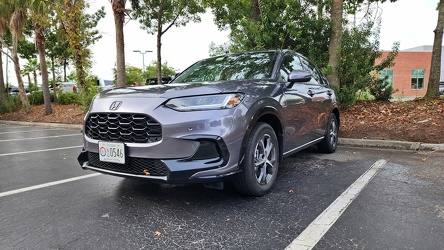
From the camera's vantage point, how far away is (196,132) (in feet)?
9.05

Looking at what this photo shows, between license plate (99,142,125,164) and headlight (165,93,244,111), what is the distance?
61 cm

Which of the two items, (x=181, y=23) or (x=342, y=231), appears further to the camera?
(x=181, y=23)

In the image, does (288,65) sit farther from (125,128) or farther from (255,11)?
(255,11)

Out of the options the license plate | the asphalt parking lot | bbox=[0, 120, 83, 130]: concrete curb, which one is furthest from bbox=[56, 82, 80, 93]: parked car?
the license plate

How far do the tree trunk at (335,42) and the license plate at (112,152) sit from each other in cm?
700

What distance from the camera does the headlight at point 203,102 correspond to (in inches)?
113

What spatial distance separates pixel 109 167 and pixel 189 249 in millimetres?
1273

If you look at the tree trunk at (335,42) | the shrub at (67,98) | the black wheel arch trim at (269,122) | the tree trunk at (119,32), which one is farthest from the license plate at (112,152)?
the shrub at (67,98)

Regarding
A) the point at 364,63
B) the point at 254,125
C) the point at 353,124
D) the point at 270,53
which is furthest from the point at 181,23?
the point at 254,125

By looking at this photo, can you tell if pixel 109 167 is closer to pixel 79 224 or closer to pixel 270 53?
pixel 79 224

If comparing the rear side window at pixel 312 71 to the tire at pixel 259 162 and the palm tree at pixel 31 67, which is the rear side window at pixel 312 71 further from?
the palm tree at pixel 31 67

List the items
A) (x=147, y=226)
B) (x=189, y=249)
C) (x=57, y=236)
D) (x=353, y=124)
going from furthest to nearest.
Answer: (x=353, y=124) < (x=147, y=226) < (x=57, y=236) < (x=189, y=249)

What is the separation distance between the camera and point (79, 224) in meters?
2.75

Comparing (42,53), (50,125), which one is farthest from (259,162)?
(42,53)
